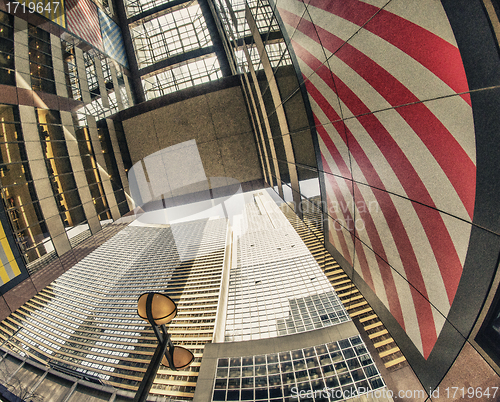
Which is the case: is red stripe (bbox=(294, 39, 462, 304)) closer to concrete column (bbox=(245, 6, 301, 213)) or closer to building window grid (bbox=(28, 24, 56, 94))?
concrete column (bbox=(245, 6, 301, 213))

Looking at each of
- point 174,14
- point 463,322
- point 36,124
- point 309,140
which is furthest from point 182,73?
point 463,322

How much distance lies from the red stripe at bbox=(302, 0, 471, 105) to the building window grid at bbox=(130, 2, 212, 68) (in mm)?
17757

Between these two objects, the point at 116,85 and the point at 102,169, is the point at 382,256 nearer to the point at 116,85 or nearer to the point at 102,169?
the point at 102,169

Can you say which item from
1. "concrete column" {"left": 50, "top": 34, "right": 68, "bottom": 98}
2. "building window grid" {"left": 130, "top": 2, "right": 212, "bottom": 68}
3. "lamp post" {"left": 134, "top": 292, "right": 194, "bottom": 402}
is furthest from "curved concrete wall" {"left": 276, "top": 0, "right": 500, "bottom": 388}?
"building window grid" {"left": 130, "top": 2, "right": 212, "bottom": 68}

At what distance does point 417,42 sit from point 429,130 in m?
0.98

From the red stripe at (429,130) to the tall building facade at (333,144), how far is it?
16 mm

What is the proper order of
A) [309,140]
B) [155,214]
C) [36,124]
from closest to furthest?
[309,140] < [36,124] < [155,214]

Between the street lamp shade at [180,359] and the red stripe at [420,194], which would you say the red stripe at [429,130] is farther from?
the street lamp shade at [180,359]

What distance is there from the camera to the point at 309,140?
17.9 feet

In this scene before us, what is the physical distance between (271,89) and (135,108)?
1105 centimetres

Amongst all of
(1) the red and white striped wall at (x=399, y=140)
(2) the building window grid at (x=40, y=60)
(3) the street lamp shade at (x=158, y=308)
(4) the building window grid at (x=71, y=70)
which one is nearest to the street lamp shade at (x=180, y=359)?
(3) the street lamp shade at (x=158, y=308)

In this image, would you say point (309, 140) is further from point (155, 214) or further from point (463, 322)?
point (155, 214)

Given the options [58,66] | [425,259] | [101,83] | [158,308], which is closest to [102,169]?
[58,66]

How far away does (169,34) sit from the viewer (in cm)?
1781
